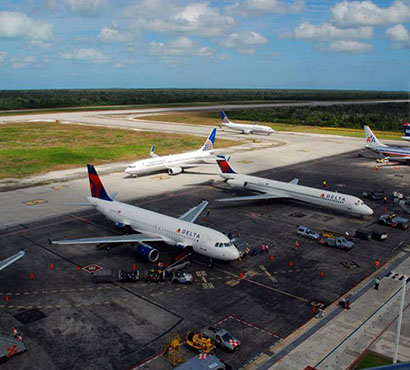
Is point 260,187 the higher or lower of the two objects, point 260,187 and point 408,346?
the higher

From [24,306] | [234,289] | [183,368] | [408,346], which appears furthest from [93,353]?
[408,346]

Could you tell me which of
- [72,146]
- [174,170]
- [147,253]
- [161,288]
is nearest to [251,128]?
[72,146]

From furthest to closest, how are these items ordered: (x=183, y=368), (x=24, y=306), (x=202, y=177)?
(x=202, y=177), (x=24, y=306), (x=183, y=368)

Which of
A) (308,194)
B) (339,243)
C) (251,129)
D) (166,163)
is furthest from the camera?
(251,129)

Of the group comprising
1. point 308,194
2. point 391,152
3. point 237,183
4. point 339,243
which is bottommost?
point 339,243

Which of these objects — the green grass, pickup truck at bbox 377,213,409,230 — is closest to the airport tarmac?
pickup truck at bbox 377,213,409,230

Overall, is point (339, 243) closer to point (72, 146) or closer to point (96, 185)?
point (96, 185)

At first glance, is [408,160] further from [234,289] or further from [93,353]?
[93,353]
